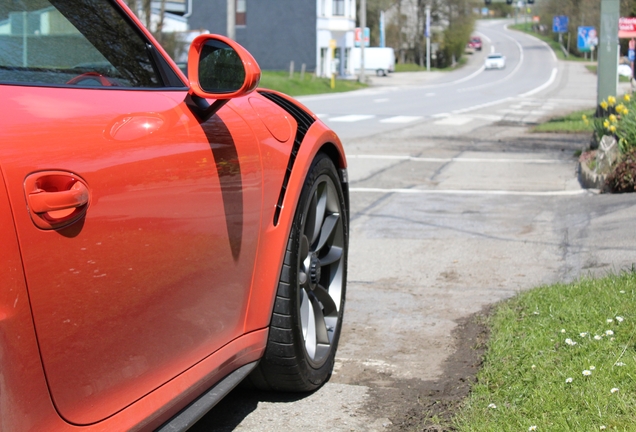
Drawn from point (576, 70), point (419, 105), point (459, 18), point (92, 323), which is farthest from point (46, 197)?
point (459, 18)

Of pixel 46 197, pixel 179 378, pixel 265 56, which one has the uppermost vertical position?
pixel 265 56

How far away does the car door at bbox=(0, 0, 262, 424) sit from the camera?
5.80 feet

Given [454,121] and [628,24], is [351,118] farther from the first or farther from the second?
[628,24]

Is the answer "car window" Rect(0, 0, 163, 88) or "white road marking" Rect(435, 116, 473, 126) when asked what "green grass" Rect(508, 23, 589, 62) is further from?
"car window" Rect(0, 0, 163, 88)

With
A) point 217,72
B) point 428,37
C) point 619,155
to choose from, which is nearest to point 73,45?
point 217,72

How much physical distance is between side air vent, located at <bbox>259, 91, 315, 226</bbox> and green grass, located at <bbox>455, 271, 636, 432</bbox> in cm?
104

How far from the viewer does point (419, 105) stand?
3061 centimetres

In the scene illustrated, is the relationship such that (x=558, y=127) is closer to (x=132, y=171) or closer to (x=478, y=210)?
(x=478, y=210)

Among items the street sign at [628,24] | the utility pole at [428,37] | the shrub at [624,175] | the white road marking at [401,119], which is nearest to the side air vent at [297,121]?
the shrub at [624,175]

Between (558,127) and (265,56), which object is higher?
(265,56)

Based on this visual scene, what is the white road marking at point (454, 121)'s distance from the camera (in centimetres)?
2172

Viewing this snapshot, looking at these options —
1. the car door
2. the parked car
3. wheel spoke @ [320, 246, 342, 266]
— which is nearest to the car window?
the car door

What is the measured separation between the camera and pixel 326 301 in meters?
3.63

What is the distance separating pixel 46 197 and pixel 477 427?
181 centimetres
